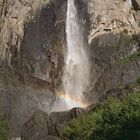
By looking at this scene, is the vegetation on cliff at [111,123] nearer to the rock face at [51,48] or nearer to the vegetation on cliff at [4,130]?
the vegetation on cliff at [4,130]

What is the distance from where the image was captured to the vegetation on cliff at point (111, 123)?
108 feet

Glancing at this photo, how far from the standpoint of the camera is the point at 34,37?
183 feet

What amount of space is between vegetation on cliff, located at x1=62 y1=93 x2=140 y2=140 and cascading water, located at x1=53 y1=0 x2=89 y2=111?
1482 cm

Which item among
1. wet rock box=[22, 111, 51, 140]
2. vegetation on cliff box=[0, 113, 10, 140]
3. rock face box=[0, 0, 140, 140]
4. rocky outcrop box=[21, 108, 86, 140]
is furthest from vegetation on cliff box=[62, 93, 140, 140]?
rock face box=[0, 0, 140, 140]

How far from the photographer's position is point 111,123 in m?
34.6

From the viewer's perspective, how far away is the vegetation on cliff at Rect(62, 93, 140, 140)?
32.9 meters

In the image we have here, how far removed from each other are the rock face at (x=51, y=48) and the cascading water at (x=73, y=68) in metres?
0.59

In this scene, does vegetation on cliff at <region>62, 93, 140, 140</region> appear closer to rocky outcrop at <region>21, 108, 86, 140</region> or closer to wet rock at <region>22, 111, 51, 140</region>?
rocky outcrop at <region>21, 108, 86, 140</region>

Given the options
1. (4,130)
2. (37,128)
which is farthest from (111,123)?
(4,130)

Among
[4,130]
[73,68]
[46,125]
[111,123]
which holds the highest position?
[73,68]

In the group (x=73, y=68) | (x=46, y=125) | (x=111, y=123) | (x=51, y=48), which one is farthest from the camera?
(x=73, y=68)

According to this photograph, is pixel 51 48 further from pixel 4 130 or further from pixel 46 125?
pixel 4 130

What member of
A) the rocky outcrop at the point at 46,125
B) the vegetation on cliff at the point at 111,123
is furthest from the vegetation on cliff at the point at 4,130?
the vegetation on cliff at the point at 111,123

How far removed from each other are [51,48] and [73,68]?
2709 mm
